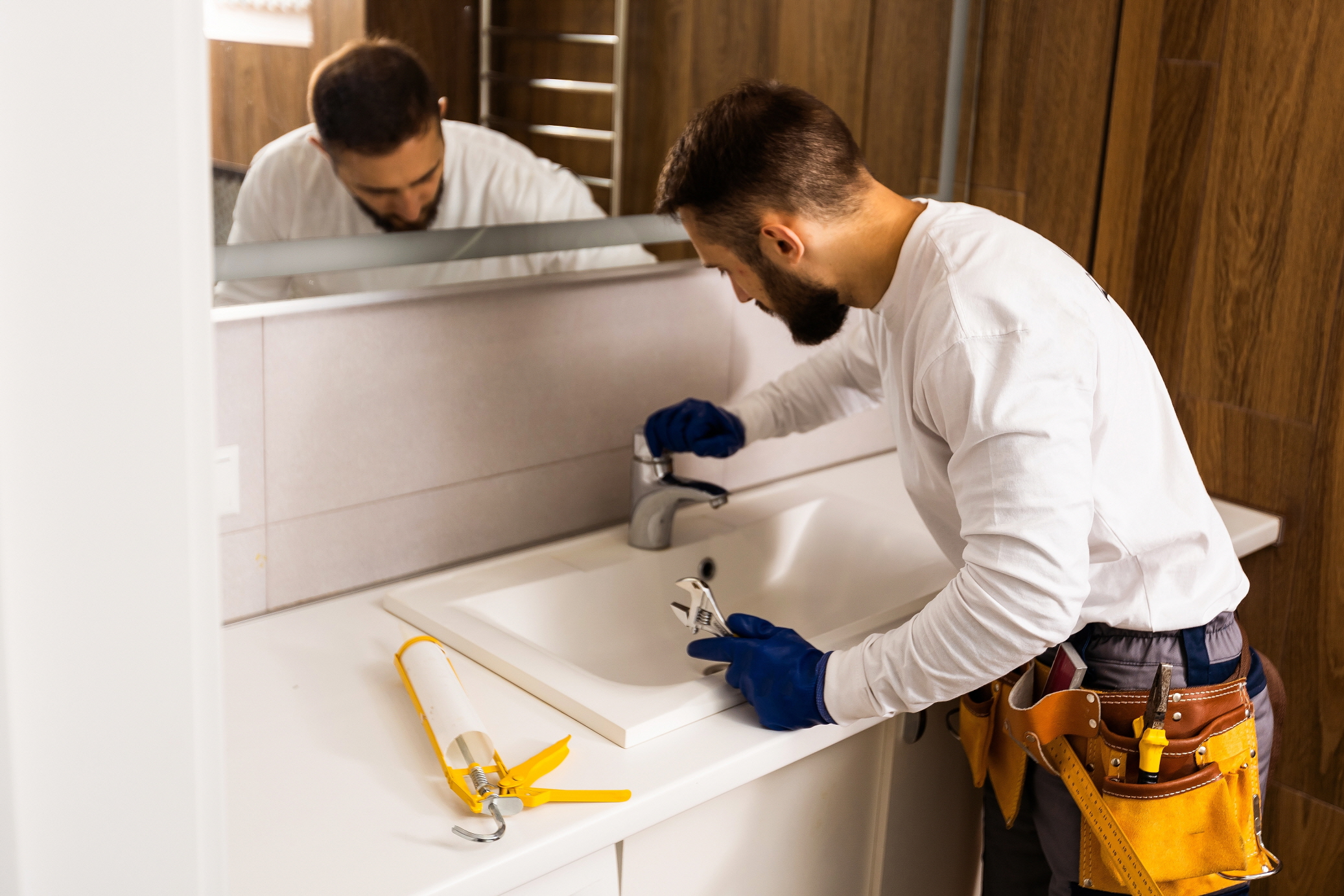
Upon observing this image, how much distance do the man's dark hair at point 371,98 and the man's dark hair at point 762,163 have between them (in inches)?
12.8

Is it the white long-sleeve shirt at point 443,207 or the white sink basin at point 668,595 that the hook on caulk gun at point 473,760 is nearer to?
the white sink basin at point 668,595

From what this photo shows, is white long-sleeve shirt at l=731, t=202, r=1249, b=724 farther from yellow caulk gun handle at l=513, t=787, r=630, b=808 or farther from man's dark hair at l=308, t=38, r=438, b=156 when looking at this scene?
man's dark hair at l=308, t=38, r=438, b=156

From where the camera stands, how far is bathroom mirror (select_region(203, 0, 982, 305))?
3.97 feet

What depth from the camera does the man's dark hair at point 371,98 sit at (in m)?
1.24

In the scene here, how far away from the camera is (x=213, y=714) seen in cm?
57

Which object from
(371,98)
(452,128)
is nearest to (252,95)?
(371,98)

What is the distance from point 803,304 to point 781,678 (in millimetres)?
397

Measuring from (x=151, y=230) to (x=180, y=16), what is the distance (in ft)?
0.29

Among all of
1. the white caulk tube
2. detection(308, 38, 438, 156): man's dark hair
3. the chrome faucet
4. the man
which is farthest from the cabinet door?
detection(308, 38, 438, 156): man's dark hair

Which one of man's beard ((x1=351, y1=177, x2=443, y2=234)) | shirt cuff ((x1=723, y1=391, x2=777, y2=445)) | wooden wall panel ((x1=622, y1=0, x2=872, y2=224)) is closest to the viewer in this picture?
man's beard ((x1=351, y1=177, x2=443, y2=234))

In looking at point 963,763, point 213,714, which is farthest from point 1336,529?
point 213,714

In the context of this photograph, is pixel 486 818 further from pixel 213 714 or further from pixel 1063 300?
pixel 1063 300

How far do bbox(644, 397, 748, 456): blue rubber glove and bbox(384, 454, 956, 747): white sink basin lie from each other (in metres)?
0.15

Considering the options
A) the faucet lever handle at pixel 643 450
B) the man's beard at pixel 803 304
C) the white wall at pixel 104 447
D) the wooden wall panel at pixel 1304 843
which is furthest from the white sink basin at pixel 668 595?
the wooden wall panel at pixel 1304 843
